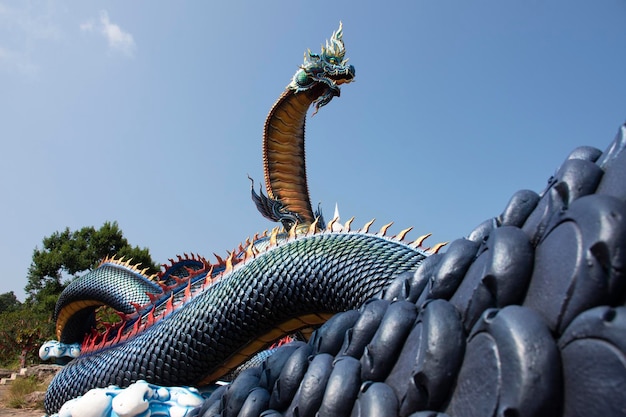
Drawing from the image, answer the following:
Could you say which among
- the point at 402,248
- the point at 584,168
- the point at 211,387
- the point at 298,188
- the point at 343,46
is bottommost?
the point at 211,387

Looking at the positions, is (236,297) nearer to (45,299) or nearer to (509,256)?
(509,256)

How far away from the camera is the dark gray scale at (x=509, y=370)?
0.57 meters

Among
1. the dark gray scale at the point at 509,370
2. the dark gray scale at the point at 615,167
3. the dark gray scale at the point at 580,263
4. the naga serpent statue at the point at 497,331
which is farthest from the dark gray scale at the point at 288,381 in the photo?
→ the dark gray scale at the point at 615,167

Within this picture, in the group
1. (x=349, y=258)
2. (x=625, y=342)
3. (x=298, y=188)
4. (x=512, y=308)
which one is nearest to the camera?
(x=625, y=342)

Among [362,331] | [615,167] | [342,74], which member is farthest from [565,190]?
[342,74]

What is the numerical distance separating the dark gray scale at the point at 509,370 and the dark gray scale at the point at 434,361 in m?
0.02

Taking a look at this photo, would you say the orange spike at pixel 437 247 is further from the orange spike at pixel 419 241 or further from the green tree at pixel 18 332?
the green tree at pixel 18 332

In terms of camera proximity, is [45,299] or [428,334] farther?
[45,299]

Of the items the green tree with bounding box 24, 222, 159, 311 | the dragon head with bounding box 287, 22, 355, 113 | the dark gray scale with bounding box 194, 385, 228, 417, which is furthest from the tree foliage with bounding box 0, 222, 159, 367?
the dark gray scale with bounding box 194, 385, 228, 417

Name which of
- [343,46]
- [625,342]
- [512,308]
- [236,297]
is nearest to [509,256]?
[512,308]

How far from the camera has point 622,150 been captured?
723 millimetres

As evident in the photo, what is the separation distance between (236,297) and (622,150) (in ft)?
9.26

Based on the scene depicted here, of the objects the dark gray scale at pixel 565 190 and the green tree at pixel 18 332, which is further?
the green tree at pixel 18 332

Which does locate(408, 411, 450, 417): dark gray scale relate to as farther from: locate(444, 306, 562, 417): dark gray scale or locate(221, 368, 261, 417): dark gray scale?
locate(221, 368, 261, 417): dark gray scale
